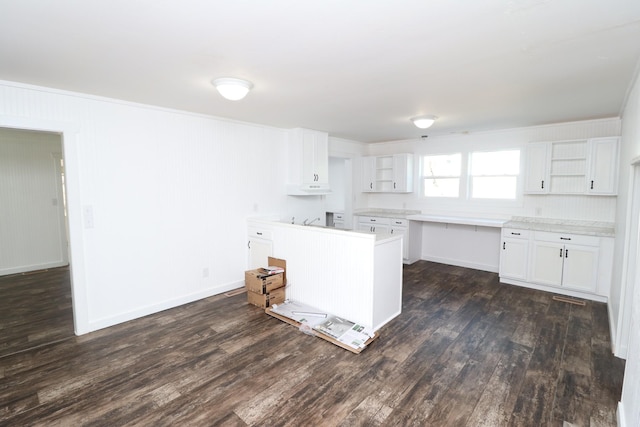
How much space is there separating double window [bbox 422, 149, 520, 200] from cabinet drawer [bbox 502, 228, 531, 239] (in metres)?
0.82

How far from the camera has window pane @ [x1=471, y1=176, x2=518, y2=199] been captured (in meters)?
5.24

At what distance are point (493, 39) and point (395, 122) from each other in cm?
262

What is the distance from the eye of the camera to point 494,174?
17.6 feet

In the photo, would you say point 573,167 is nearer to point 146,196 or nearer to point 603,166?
point 603,166

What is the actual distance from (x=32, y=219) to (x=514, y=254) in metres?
8.00

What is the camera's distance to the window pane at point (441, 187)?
586 centimetres

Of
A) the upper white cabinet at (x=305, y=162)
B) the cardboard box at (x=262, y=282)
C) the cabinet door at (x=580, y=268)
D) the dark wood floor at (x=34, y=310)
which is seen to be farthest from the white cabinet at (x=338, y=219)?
the dark wood floor at (x=34, y=310)

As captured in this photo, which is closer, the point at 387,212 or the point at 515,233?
the point at 515,233

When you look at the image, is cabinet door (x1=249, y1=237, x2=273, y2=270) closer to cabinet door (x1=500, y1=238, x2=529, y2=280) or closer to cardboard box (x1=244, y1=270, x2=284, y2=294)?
cardboard box (x1=244, y1=270, x2=284, y2=294)

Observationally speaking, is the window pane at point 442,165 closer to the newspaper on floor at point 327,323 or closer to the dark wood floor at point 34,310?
the newspaper on floor at point 327,323

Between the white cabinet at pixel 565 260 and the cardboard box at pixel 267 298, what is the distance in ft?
12.0

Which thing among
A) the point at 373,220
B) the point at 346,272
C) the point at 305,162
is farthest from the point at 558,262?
the point at 305,162

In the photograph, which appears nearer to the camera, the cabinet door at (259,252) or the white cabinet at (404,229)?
the cabinet door at (259,252)

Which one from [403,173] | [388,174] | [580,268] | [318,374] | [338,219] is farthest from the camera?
[338,219]
